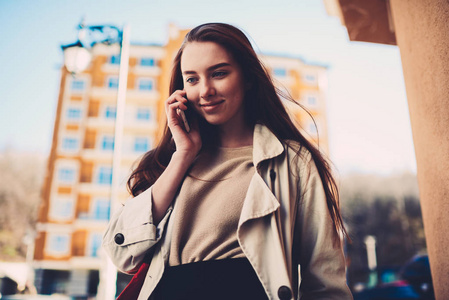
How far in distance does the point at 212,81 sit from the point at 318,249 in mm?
857

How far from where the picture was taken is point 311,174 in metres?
1.62

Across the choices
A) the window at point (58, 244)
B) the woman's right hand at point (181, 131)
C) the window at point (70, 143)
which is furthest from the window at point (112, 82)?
the woman's right hand at point (181, 131)

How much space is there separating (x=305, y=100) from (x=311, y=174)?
124ft

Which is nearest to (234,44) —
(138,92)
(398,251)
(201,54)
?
(201,54)

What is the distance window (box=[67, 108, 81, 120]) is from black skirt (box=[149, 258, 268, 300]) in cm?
3537

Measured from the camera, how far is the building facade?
31.2m

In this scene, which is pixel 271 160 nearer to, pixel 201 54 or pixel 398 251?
pixel 201 54

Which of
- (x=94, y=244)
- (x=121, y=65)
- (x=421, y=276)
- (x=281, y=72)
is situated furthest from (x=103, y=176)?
(x=421, y=276)

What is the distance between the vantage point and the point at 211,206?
Answer: 1638 millimetres

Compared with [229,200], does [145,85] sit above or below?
above

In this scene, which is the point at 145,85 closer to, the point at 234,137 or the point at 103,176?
the point at 103,176

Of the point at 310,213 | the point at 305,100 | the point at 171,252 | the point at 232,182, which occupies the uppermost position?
the point at 305,100

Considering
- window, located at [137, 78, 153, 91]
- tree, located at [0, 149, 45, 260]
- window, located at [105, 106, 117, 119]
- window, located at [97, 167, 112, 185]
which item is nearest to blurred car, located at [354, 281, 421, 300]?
window, located at [97, 167, 112, 185]

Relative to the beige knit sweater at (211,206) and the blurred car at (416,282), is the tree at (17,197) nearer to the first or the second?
the blurred car at (416,282)
